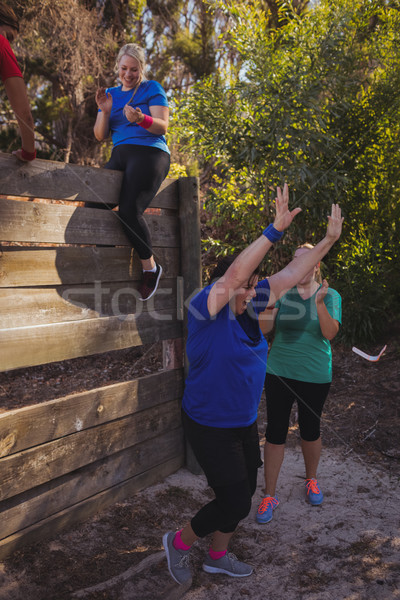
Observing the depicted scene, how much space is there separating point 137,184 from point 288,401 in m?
1.85

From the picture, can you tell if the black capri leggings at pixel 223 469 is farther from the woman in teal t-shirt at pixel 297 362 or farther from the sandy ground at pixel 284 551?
the woman in teal t-shirt at pixel 297 362

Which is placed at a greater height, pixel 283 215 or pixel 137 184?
pixel 137 184

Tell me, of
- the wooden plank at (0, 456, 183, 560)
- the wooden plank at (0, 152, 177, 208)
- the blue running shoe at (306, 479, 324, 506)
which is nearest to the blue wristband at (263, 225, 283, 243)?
the wooden plank at (0, 152, 177, 208)

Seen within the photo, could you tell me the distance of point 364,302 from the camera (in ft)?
23.6

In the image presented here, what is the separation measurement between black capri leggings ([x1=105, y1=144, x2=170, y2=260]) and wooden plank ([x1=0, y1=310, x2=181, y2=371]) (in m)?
0.53

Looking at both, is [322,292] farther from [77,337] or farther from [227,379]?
[77,337]

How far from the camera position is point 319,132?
6.82 m

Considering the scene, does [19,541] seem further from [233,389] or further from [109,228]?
[109,228]

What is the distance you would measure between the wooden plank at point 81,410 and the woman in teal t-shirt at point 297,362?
83cm

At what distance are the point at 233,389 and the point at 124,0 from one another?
38.6 feet

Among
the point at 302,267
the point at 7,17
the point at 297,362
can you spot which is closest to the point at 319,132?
the point at 297,362

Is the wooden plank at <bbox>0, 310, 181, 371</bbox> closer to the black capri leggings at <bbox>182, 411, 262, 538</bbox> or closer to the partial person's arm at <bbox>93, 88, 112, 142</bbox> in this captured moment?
the black capri leggings at <bbox>182, 411, 262, 538</bbox>

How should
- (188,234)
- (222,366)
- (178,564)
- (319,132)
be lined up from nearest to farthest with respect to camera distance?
(222,366), (178,564), (188,234), (319,132)

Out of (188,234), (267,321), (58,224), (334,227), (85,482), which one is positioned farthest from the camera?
(188,234)
